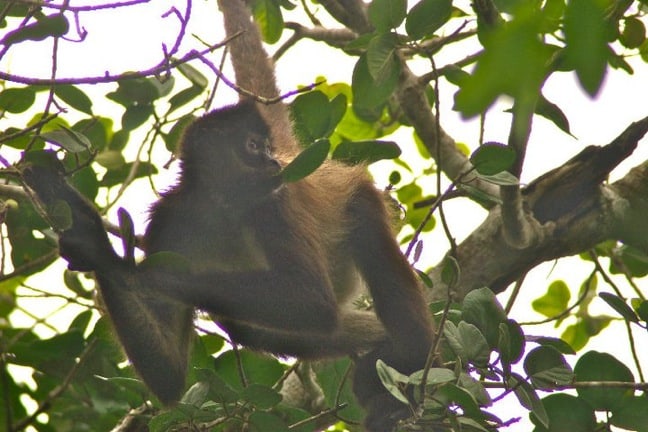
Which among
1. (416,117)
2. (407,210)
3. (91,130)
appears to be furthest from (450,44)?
(91,130)

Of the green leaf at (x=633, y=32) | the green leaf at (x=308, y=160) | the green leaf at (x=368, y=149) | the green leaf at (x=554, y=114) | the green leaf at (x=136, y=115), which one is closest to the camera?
the green leaf at (x=308, y=160)

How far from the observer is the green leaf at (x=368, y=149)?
393cm

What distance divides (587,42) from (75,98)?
12.4 ft

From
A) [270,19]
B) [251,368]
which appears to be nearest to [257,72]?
[270,19]

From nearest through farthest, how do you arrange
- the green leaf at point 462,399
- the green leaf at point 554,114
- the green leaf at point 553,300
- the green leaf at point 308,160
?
the green leaf at point 308,160 < the green leaf at point 462,399 < the green leaf at point 554,114 < the green leaf at point 553,300

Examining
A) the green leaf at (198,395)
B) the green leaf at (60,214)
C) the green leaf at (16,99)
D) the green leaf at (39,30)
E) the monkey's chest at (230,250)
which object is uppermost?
the green leaf at (16,99)

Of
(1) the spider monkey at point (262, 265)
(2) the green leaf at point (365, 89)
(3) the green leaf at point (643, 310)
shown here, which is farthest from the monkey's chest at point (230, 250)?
(3) the green leaf at point (643, 310)

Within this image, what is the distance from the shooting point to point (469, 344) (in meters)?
3.00

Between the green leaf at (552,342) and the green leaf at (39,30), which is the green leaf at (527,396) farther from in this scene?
the green leaf at (39,30)

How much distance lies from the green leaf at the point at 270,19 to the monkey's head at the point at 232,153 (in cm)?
57

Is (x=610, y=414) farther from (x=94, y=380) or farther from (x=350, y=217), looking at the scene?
(x=94, y=380)

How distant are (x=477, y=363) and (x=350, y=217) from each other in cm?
199

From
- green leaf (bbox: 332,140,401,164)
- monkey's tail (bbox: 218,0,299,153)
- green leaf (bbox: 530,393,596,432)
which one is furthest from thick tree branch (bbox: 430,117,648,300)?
green leaf (bbox: 530,393,596,432)

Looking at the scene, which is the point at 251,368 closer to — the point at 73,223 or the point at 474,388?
the point at 73,223
